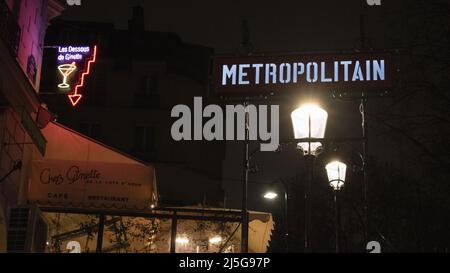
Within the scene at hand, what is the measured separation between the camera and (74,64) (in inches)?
677

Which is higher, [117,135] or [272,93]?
[117,135]

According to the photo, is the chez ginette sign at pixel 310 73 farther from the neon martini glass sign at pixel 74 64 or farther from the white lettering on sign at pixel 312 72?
the neon martini glass sign at pixel 74 64

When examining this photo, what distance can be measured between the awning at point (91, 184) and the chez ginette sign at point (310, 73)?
2.93 metres

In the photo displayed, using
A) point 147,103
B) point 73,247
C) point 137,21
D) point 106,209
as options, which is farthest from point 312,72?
point 137,21

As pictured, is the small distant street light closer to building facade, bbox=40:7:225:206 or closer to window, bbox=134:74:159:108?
building facade, bbox=40:7:225:206

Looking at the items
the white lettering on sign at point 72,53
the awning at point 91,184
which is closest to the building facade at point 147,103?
the white lettering on sign at point 72,53

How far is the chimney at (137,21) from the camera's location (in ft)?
149

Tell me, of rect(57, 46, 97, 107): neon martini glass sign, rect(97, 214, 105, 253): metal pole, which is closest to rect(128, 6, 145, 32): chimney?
rect(57, 46, 97, 107): neon martini glass sign

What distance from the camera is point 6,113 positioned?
45.8 feet

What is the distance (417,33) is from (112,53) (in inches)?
1242

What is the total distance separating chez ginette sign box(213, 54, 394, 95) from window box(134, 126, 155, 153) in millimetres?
29885

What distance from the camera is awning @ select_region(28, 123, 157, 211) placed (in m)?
14.3
